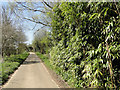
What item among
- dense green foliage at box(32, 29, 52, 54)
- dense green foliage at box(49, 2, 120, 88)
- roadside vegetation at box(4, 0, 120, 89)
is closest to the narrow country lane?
roadside vegetation at box(4, 0, 120, 89)

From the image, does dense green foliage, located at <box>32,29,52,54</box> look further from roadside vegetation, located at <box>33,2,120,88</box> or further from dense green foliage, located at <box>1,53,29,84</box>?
roadside vegetation, located at <box>33,2,120,88</box>

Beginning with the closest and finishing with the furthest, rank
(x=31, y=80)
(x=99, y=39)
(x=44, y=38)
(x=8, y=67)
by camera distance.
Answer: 1. (x=99, y=39)
2. (x=31, y=80)
3. (x=8, y=67)
4. (x=44, y=38)

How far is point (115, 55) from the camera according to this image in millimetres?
2109

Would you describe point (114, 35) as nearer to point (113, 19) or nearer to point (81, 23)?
point (113, 19)

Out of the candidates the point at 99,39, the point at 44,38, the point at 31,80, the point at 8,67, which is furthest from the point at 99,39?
the point at 44,38

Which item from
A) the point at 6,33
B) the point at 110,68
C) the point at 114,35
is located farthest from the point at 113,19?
the point at 6,33

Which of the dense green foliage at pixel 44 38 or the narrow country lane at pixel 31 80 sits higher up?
the dense green foliage at pixel 44 38

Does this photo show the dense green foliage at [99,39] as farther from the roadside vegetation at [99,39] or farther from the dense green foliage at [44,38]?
the dense green foliage at [44,38]

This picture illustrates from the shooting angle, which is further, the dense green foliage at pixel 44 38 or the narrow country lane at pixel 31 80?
the dense green foliage at pixel 44 38

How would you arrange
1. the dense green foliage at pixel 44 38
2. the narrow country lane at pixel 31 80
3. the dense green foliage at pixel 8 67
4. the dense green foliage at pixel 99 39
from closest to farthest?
1. the dense green foliage at pixel 99 39
2. the narrow country lane at pixel 31 80
3. the dense green foliage at pixel 8 67
4. the dense green foliage at pixel 44 38

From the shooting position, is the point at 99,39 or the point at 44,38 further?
the point at 44,38

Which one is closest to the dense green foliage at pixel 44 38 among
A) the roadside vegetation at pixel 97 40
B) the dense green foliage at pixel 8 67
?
the dense green foliage at pixel 8 67

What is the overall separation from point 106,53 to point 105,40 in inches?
11.1

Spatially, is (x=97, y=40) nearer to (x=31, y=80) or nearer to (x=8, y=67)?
(x=31, y=80)
